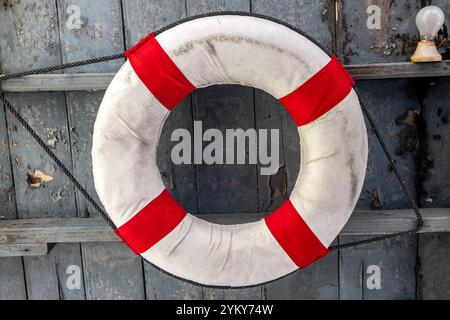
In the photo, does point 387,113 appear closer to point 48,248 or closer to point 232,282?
point 232,282

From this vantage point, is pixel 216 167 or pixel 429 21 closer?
pixel 429 21

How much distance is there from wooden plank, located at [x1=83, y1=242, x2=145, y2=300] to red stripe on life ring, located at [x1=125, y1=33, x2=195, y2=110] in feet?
1.63

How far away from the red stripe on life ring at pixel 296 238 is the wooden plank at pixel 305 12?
1.47ft

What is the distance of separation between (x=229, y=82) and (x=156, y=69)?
0.15 m

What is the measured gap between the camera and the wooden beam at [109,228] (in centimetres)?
89

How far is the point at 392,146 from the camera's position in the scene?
3.10 feet

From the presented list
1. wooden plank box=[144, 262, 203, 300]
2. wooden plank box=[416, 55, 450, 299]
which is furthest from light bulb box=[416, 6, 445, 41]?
wooden plank box=[144, 262, 203, 300]

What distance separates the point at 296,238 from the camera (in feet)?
2.53

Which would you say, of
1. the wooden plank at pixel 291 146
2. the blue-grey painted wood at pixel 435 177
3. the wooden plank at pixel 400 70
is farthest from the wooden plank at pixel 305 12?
the blue-grey painted wood at pixel 435 177

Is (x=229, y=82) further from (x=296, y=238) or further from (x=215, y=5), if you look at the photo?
(x=296, y=238)

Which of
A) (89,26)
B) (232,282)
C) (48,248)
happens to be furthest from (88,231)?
(89,26)

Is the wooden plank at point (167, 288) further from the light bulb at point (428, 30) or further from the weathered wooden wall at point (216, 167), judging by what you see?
the light bulb at point (428, 30)

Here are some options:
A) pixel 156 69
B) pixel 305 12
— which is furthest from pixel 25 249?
pixel 305 12

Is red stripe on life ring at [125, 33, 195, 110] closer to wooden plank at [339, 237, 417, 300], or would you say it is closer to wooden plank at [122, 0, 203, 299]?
wooden plank at [122, 0, 203, 299]
